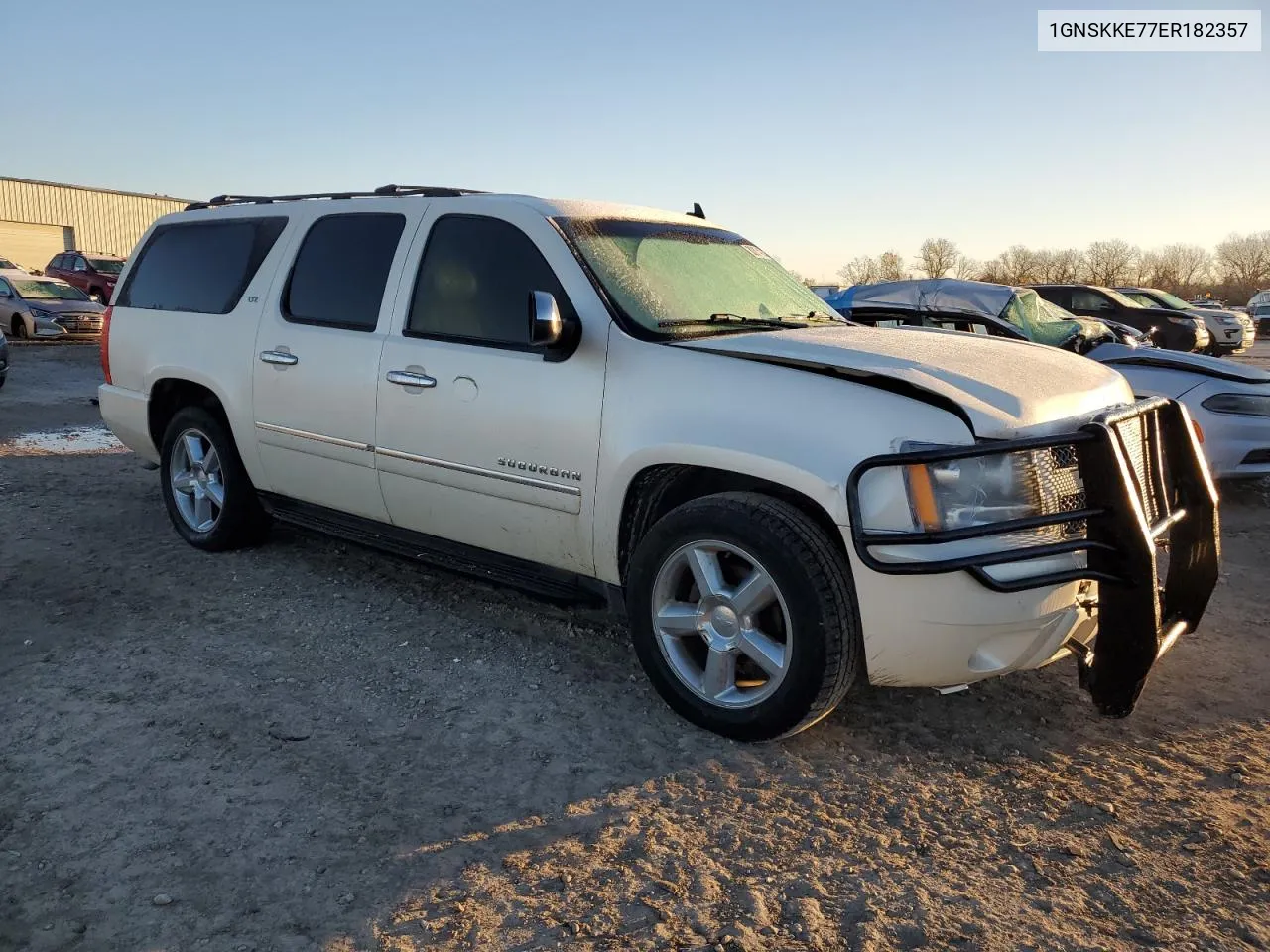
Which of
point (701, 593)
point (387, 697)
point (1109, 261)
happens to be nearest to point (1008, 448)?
point (701, 593)

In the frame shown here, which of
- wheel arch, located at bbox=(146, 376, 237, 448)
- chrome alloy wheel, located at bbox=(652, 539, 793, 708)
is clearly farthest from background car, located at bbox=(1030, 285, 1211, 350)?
chrome alloy wheel, located at bbox=(652, 539, 793, 708)

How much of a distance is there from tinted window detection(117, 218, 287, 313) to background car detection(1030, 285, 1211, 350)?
17990 millimetres

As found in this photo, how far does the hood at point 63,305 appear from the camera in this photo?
1990cm

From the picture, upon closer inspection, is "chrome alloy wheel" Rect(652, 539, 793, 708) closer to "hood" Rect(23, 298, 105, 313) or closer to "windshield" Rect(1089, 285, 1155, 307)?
"windshield" Rect(1089, 285, 1155, 307)

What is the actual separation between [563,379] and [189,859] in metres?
1.97

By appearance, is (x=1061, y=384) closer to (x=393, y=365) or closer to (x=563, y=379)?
(x=563, y=379)

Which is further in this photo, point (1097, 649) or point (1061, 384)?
point (1061, 384)

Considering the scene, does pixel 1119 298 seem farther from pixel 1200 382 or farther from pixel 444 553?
pixel 444 553

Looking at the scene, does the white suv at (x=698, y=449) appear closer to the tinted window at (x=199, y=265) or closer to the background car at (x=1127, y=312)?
the tinted window at (x=199, y=265)

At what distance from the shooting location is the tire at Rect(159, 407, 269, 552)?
518 cm

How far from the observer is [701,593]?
3.29 meters

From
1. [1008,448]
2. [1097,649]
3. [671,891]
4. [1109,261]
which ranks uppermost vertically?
[1109,261]

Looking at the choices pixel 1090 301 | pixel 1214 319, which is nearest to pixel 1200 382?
pixel 1090 301

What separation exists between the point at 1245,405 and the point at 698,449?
501 centimetres
